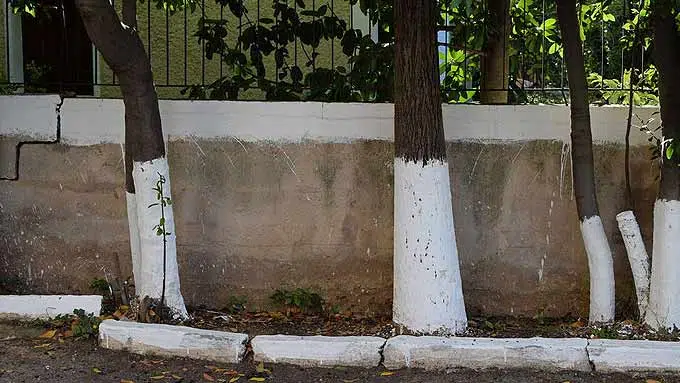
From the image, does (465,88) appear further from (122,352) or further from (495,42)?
(122,352)

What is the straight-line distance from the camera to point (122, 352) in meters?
4.77

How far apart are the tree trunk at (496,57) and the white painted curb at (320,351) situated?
7.09 feet

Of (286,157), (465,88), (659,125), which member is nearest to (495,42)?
(465,88)

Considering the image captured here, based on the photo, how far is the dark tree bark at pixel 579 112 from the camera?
5.07 metres

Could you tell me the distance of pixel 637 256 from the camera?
5.14m

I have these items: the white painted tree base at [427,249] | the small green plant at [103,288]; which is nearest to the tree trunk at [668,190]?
the white painted tree base at [427,249]

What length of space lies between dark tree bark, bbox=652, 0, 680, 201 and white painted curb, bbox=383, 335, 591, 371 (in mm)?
1138

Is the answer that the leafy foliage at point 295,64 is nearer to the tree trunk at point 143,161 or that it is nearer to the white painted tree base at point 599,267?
the tree trunk at point 143,161

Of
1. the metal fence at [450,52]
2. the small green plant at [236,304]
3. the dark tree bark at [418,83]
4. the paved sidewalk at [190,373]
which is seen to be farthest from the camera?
the metal fence at [450,52]

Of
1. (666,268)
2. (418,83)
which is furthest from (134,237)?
(666,268)

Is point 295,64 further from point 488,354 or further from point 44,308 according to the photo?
point 488,354

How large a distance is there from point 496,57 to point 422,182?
1640 mm

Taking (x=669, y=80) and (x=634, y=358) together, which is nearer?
(x=634, y=358)

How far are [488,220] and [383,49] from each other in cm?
145
